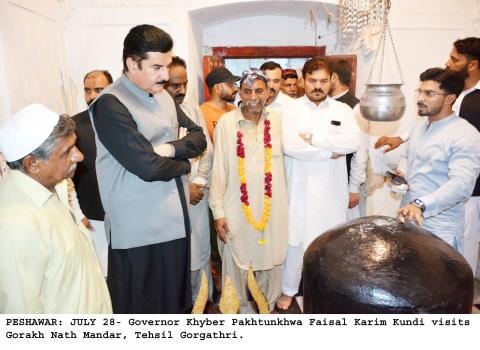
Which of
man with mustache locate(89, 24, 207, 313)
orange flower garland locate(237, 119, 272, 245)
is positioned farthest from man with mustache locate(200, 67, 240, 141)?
man with mustache locate(89, 24, 207, 313)

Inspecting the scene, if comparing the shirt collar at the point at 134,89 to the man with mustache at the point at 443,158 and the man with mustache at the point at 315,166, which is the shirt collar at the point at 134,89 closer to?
the man with mustache at the point at 315,166

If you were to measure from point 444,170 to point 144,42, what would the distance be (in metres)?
1.98

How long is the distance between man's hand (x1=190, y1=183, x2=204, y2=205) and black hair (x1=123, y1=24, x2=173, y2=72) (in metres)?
1.05

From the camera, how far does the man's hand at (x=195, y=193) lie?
2.75 metres

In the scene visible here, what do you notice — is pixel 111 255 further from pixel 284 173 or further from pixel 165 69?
pixel 284 173

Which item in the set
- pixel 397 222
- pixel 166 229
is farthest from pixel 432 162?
pixel 166 229

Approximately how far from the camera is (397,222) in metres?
1.54

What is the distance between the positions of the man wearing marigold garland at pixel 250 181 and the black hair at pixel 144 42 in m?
0.85

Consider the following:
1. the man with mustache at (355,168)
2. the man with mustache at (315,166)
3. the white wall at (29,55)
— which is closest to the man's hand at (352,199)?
the man with mustache at (355,168)

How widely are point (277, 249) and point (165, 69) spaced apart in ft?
5.02

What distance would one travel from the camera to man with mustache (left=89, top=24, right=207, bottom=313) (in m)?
1.91

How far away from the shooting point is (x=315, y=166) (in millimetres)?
2957

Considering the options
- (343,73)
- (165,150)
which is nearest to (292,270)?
(165,150)
